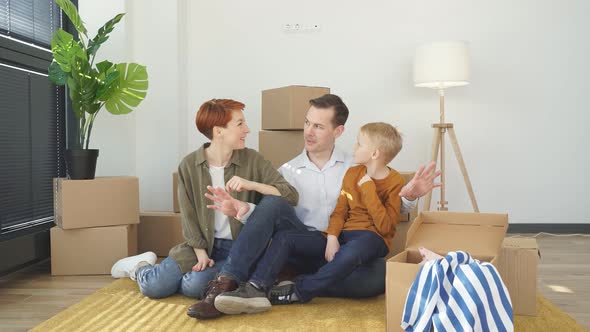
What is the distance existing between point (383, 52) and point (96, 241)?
2386 millimetres

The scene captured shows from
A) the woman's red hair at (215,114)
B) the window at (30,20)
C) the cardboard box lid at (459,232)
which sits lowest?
the cardboard box lid at (459,232)

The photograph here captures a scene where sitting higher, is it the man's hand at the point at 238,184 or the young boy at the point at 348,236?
the man's hand at the point at 238,184

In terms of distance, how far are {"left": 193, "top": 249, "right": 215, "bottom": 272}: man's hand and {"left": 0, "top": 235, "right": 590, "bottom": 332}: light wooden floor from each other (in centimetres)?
53

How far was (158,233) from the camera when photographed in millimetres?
3176

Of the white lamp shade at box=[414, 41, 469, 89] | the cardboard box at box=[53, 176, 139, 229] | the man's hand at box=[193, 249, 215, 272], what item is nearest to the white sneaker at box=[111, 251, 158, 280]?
the cardboard box at box=[53, 176, 139, 229]

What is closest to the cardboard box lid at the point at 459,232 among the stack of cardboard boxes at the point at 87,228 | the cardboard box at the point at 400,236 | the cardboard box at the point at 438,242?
the cardboard box at the point at 438,242

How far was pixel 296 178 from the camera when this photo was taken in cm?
250

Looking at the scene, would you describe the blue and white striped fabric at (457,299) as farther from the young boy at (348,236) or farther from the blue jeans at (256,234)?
the blue jeans at (256,234)

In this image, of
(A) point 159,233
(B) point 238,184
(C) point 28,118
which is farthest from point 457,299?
(C) point 28,118

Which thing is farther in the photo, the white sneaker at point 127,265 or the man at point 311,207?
the white sneaker at point 127,265

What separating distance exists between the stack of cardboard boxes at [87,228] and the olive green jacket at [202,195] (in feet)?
2.20

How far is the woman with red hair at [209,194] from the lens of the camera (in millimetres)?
2221

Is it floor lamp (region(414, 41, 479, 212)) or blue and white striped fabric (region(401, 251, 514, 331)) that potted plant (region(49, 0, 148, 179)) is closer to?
floor lamp (region(414, 41, 479, 212))

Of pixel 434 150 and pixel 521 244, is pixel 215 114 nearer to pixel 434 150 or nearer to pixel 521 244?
pixel 521 244
